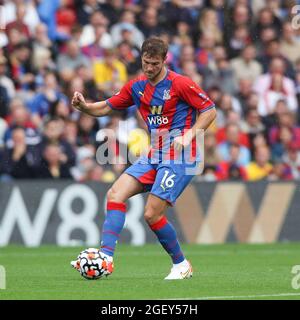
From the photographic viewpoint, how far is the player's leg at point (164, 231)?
10.6m

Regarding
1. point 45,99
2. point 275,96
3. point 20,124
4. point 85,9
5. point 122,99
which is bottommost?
point 122,99

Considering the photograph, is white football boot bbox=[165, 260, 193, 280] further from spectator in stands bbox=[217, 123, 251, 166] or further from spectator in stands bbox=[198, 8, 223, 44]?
spectator in stands bbox=[198, 8, 223, 44]

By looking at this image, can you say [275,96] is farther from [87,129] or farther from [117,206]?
[117,206]

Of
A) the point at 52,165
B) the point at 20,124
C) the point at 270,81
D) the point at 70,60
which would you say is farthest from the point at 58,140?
the point at 270,81

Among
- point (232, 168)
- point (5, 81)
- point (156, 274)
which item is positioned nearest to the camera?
point (156, 274)

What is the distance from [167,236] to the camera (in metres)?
10.7

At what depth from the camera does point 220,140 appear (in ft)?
61.8

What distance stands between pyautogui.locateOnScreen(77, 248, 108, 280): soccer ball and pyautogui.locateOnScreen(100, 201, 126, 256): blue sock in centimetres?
21

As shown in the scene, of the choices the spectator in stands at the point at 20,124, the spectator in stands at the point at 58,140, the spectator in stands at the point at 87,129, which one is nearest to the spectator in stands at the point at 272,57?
the spectator in stands at the point at 87,129

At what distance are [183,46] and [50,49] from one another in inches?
103

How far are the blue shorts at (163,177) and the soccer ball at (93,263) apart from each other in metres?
0.83

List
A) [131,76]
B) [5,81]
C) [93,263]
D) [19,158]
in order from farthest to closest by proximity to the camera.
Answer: [131,76] < [5,81] < [19,158] < [93,263]

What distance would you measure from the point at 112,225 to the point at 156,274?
3.83 ft
